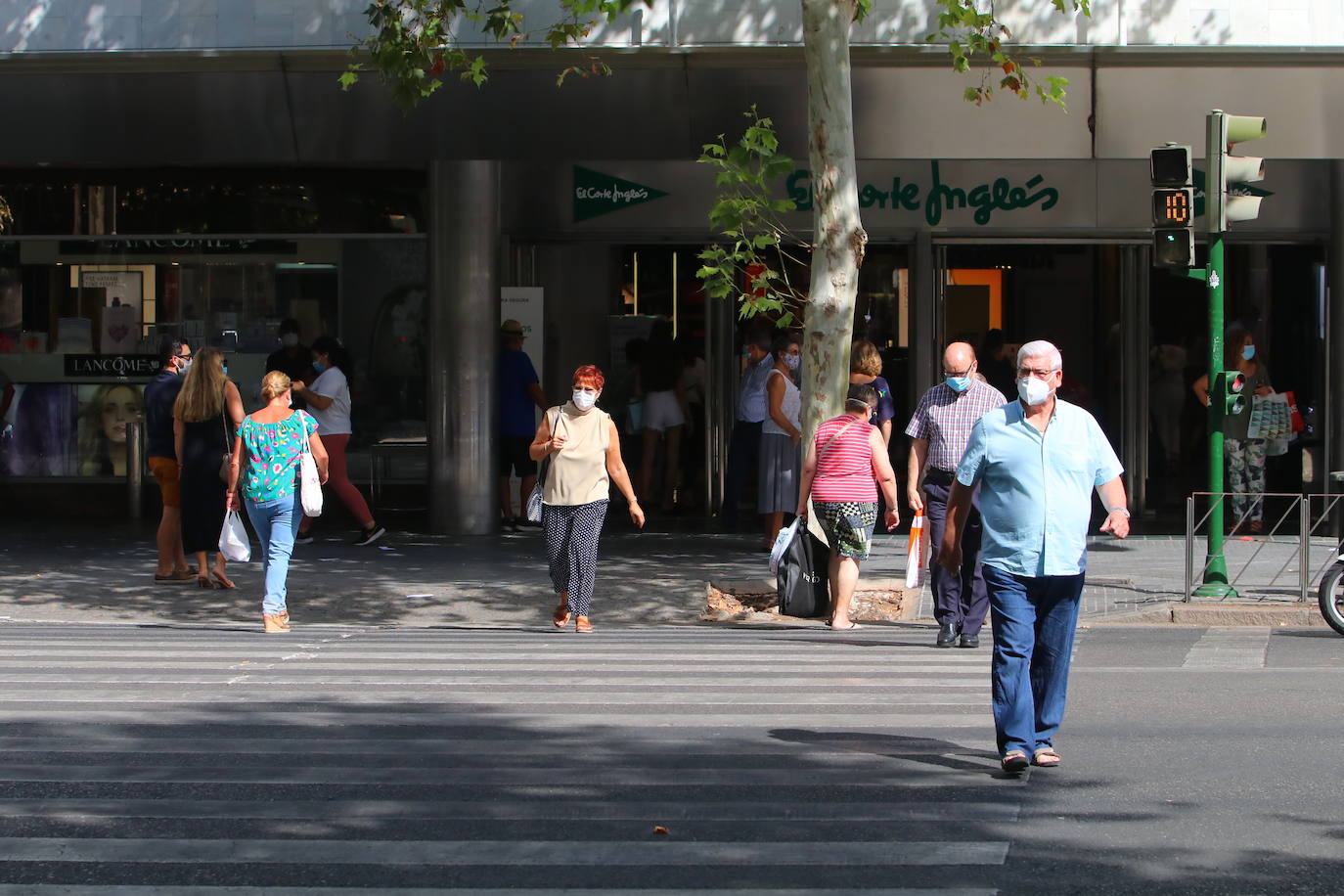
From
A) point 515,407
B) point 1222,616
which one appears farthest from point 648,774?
point 515,407

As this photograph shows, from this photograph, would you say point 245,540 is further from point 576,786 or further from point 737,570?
point 576,786

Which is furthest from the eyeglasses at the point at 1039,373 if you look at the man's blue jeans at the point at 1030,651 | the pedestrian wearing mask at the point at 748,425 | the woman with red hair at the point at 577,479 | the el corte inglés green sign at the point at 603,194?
the el corte inglés green sign at the point at 603,194

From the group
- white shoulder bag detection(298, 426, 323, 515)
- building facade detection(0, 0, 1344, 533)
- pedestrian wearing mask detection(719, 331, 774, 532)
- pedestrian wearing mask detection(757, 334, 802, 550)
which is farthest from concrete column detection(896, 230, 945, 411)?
white shoulder bag detection(298, 426, 323, 515)

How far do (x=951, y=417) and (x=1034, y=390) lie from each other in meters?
3.53

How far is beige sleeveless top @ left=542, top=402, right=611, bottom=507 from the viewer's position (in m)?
11.0

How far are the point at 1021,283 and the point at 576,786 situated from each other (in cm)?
1231

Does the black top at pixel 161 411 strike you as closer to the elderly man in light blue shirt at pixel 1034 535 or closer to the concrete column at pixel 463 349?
the concrete column at pixel 463 349

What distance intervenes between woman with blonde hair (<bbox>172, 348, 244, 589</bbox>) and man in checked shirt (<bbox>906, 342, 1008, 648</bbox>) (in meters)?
4.99

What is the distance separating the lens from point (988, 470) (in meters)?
6.83

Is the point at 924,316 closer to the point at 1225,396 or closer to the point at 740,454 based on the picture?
the point at 740,454

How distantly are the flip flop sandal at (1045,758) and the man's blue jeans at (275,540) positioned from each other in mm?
5755

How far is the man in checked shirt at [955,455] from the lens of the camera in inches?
402

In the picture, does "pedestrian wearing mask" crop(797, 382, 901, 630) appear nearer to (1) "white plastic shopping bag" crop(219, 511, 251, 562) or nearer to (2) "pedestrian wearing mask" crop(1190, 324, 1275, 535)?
(1) "white plastic shopping bag" crop(219, 511, 251, 562)

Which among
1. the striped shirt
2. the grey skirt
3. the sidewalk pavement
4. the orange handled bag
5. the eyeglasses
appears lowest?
the sidewalk pavement
